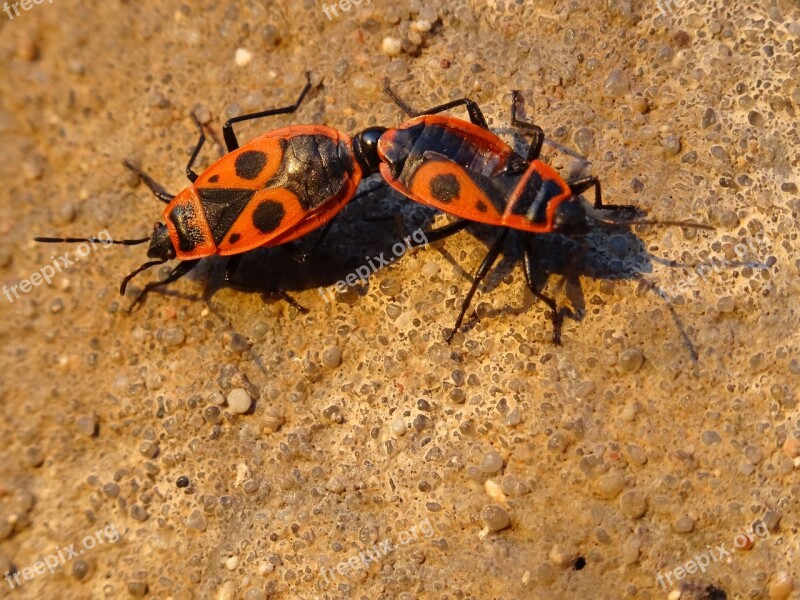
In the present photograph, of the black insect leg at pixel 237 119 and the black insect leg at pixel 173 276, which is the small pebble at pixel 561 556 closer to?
the black insect leg at pixel 173 276

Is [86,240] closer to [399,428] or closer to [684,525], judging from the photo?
[399,428]

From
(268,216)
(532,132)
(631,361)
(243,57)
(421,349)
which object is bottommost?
(631,361)

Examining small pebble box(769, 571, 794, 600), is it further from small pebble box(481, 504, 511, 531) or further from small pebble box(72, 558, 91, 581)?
small pebble box(72, 558, 91, 581)

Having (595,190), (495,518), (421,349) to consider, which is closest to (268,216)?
(421,349)

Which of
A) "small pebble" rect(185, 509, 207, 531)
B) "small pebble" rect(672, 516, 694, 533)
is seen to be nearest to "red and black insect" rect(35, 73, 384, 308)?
"small pebble" rect(185, 509, 207, 531)

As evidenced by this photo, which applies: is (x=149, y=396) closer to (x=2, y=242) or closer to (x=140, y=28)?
(x=2, y=242)

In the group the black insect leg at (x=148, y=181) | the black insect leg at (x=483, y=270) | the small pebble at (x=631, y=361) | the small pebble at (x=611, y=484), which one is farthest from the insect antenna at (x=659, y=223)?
the black insect leg at (x=148, y=181)

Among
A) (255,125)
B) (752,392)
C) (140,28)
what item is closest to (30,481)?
(255,125)
